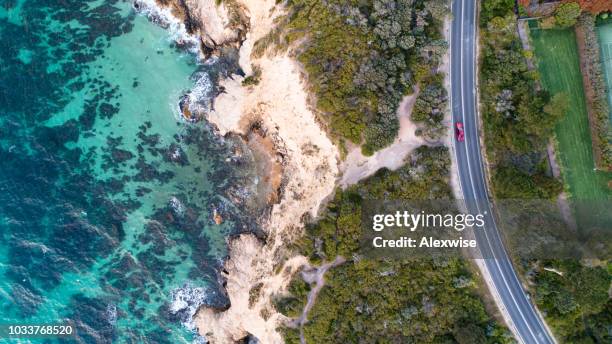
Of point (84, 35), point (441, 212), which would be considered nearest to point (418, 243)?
point (441, 212)

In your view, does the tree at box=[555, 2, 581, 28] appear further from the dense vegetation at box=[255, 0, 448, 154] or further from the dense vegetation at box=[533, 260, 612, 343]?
the dense vegetation at box=[533, 260, 612, 343]

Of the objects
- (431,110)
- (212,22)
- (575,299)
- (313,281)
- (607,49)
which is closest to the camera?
(575,299)

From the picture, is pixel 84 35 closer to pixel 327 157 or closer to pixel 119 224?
pixel 119 224

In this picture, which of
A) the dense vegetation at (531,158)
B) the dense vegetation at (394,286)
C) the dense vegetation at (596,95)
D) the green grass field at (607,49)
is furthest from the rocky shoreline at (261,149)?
the green grass field at (607,49)

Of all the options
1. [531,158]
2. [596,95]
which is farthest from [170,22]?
[596,95]

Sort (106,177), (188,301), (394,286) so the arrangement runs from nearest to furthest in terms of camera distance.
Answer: (394,286) → (106,177) → (188,301)

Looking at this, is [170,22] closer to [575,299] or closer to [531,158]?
[531,158]
